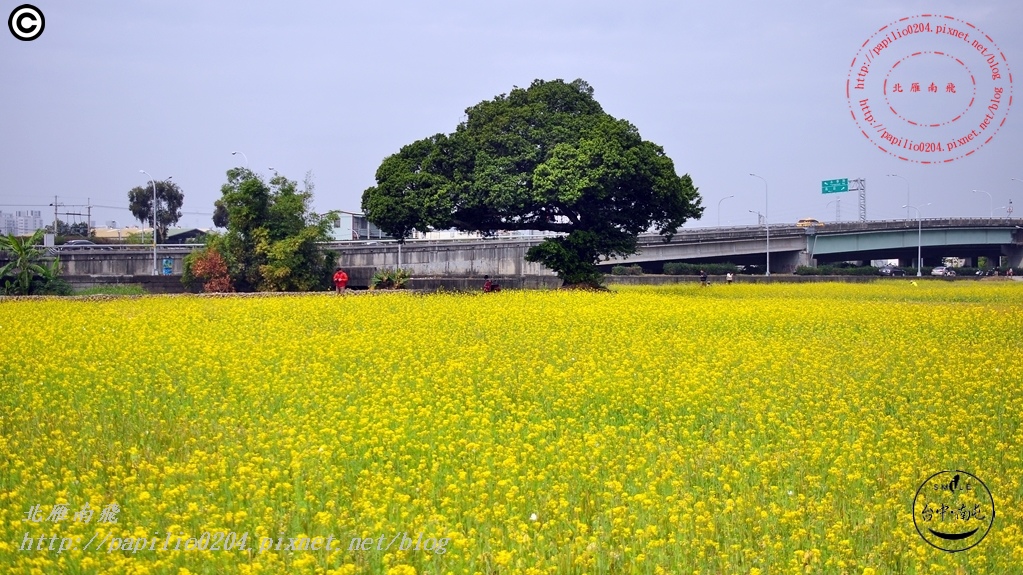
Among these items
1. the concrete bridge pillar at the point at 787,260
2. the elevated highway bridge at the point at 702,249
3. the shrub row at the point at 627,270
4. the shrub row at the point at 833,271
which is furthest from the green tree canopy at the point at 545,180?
the concrete bridge pillar at the point at 787,260

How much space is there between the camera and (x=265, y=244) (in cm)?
3456

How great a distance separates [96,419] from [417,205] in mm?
23210

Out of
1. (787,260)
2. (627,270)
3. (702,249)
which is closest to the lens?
(627,270)

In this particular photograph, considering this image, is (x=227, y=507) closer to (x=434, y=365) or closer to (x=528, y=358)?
(x=434, y=365)

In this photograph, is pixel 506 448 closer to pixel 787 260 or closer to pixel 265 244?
pixel 265 244

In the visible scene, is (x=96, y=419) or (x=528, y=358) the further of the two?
(x=528, y=358)

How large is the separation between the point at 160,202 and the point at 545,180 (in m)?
57.8

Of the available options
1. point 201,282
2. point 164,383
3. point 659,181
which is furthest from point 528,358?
point 201,282

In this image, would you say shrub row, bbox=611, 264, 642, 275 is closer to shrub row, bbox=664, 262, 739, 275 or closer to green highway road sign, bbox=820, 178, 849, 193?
shrub row, bbox=664, 262, 739, 275

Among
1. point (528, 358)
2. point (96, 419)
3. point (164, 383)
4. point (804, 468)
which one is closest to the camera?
point (804, 468)

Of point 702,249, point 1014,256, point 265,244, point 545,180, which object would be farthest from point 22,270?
point 1014,256

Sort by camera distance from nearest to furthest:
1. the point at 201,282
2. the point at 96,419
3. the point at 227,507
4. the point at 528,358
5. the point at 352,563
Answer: the point at 352,563, the point at 227,507, the point at 96,419, the point at 528,358, the point at 201,282

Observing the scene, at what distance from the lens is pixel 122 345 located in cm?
1462

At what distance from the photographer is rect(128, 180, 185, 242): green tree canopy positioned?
3219 inches
